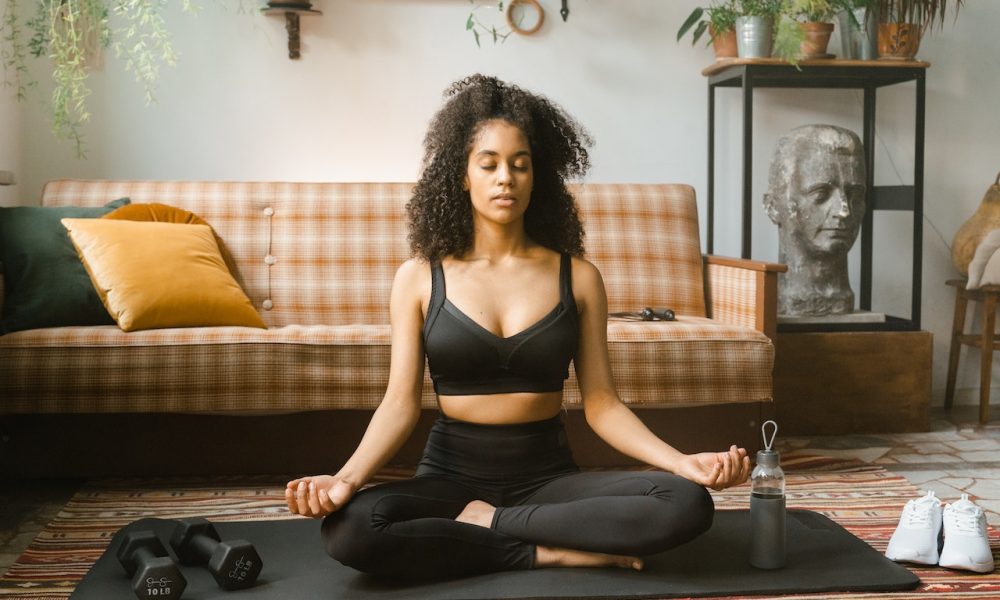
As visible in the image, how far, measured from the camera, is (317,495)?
1.74 meters

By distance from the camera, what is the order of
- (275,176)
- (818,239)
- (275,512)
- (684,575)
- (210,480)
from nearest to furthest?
(684,575) < (275,512) < (210,480) < (818,239) < (275,176)

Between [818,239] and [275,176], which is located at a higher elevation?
[275,176]

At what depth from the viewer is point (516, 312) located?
1.99m

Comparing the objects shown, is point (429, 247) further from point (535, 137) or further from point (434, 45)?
point (434, 45)

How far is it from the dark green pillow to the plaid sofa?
0.37 feet

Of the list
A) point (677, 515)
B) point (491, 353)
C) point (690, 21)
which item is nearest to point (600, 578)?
point (677, 515)

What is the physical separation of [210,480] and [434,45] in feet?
5.69

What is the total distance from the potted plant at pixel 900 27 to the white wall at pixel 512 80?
382mm

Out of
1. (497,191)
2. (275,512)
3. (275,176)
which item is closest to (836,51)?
(275,176)

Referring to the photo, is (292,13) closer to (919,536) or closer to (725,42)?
(725,42)

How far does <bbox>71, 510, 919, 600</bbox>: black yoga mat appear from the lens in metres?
1.83

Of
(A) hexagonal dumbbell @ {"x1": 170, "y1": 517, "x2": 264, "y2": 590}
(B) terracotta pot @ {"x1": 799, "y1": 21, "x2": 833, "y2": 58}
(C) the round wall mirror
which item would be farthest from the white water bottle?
(C) the round wall mirror

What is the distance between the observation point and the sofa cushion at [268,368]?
2621 mm

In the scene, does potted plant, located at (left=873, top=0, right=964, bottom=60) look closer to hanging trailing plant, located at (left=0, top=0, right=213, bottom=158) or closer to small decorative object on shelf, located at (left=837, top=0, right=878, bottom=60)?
small decorative object on shelf, located at (left=837, top=0, right=878, bottom=60)
